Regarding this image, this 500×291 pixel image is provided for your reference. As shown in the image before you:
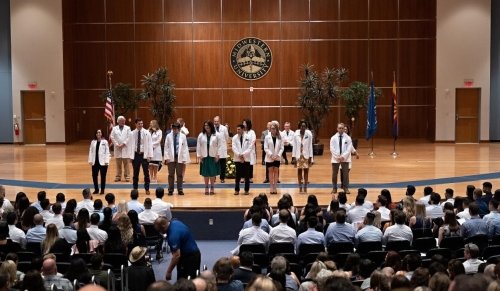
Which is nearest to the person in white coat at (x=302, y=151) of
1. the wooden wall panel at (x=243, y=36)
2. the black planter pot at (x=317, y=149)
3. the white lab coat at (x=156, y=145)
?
the white lab coat at (x=156, y=145)

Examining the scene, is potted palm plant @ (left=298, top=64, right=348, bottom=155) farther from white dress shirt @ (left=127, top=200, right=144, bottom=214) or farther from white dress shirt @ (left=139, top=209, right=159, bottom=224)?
white dress shirt @ (left=139, top=209, right=159, bottom=224)

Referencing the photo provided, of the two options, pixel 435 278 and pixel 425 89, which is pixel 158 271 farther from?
pixel 425 89

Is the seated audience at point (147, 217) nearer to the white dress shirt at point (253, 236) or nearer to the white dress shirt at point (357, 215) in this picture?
the white dress shirt at point (253, 236)

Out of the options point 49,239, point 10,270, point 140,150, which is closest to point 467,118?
point 140,150

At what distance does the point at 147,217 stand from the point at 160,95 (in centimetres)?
1533

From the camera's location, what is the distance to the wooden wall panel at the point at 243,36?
33125mm

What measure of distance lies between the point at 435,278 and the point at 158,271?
798 cm

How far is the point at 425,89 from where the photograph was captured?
111 feet

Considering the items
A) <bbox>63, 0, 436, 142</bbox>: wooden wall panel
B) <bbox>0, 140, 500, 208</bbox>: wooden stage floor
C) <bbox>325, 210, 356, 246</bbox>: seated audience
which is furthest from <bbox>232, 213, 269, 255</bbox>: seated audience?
<bbox>63, 0, 436, 142</bbox>: wooden wall panel

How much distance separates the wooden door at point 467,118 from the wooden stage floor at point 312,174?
1.90 metres

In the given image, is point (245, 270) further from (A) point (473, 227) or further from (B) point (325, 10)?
(B) point (325, 10)

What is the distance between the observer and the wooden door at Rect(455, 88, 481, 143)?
32.1 meters

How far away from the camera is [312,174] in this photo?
22781 mm

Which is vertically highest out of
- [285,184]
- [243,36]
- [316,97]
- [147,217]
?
[243,36]
